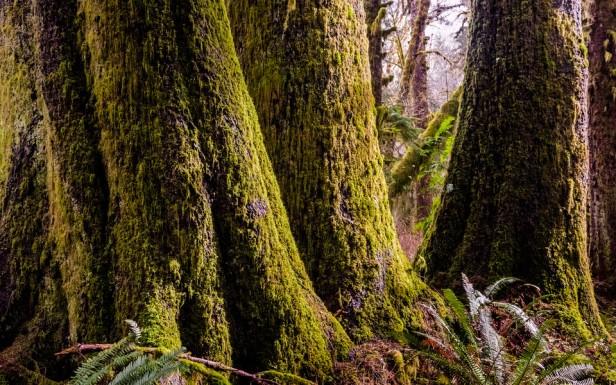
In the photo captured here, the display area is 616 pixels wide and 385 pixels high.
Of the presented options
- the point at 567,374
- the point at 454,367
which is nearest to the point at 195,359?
the point at 454,367

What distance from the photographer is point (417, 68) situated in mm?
14484

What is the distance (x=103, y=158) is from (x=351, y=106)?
1.67 meters

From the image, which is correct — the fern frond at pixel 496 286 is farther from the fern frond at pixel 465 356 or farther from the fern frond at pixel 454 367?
the fern frond at pixel 454 367

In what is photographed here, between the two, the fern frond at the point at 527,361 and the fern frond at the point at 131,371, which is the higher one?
the fern frond at the point at 131,371

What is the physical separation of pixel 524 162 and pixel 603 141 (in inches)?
98.0

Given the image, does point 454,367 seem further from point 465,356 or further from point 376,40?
point 376,40

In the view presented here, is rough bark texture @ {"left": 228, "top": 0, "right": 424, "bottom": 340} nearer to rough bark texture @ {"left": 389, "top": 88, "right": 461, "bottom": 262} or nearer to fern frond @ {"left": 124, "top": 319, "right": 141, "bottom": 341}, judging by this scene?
fern frond @ {"left": 124, "top": 319, "right": 141, "bottom": 341}

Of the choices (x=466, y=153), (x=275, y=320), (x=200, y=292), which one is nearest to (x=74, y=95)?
(x=200, y=292)

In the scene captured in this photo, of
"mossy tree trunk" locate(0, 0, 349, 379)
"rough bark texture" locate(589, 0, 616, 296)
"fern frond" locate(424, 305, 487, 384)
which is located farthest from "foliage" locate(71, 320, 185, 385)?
"rough bark texture" locate(589, 0, 616, 296)

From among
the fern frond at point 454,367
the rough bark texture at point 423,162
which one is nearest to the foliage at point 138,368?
the fern frond at point 454,367

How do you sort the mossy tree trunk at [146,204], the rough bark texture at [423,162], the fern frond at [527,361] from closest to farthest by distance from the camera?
1. the mossy tree trunk at [146,204]
2. the fern frond at [527,361]
3. the rough bark texture at [423,162]

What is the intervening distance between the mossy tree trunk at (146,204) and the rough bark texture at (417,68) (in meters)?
10.5

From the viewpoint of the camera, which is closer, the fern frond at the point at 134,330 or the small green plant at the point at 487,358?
the fern frond at the point at 134,330

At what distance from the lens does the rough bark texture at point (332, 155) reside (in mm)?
3152
